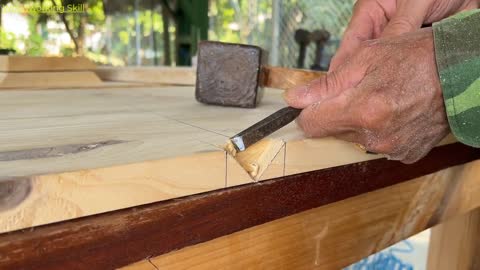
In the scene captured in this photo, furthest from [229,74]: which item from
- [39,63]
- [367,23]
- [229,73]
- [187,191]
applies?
[39,63]

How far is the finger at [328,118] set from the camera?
19.9 inches

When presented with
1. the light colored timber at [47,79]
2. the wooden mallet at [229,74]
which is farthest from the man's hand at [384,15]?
the light colored timber at [47,79]

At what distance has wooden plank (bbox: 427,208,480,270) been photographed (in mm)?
1046

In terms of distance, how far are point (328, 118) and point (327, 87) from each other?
4 centimetres

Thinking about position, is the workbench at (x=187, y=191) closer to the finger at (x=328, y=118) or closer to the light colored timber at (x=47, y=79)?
the finger at (x=328, y=118)

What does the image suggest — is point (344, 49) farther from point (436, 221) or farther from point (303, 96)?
point (436, 221)

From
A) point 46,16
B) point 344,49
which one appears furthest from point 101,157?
point 46,16

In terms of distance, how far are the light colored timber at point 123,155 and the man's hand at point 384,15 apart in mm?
187

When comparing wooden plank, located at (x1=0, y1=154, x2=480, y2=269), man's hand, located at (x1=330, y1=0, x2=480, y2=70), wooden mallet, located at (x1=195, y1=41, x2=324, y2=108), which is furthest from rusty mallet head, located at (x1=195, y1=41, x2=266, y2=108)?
wooden plank, located at (x1=0, y1=154, x2=480, y2=269)

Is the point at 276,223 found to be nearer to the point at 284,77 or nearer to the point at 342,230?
the point at 342,230

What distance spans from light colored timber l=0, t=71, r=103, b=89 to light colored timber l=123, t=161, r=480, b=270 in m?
0.64

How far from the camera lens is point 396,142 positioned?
1.70ft

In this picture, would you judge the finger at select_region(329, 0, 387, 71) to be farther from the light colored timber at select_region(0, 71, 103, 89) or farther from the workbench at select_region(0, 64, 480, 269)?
the light colored timber at select_region(0, 71, 103, 89)

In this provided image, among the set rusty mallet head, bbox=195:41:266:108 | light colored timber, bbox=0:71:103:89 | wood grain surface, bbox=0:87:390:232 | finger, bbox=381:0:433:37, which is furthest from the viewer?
light colored timber, bbox=0:71:103:89
